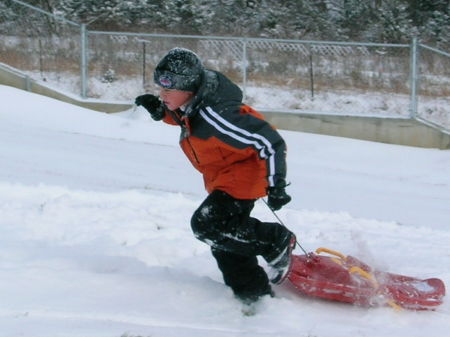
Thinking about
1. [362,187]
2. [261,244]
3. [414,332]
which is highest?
[261,244]

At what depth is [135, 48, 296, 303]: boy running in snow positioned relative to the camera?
10.3 ft

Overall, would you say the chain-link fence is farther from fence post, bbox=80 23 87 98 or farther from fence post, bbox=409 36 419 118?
fence post, bbox=409 36 419 118

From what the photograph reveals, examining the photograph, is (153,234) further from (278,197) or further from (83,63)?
(83,63)

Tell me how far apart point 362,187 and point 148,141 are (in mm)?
3420

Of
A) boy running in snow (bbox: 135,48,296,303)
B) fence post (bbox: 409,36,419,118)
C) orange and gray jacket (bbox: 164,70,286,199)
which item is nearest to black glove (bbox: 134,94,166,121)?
boy running in snow (bbox: 135,48,296,303)

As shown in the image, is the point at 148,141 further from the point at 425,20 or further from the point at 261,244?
the point at 425,20

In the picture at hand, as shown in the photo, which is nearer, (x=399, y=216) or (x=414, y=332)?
(x=414, y=332)

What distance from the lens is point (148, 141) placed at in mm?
9836

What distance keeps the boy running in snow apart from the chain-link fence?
28.0ft

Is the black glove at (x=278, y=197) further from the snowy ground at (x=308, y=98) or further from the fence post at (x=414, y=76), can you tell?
the snowy ground at (x=308, y=98)

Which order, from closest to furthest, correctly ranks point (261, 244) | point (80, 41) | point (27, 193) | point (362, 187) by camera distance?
point (261, 244)
point (27, 193)
point (362, 187)
point (80, 41)

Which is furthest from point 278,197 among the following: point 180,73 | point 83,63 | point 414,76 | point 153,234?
point 83,63

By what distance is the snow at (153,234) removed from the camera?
10.7 ft

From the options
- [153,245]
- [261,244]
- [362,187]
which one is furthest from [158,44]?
[261,244]
